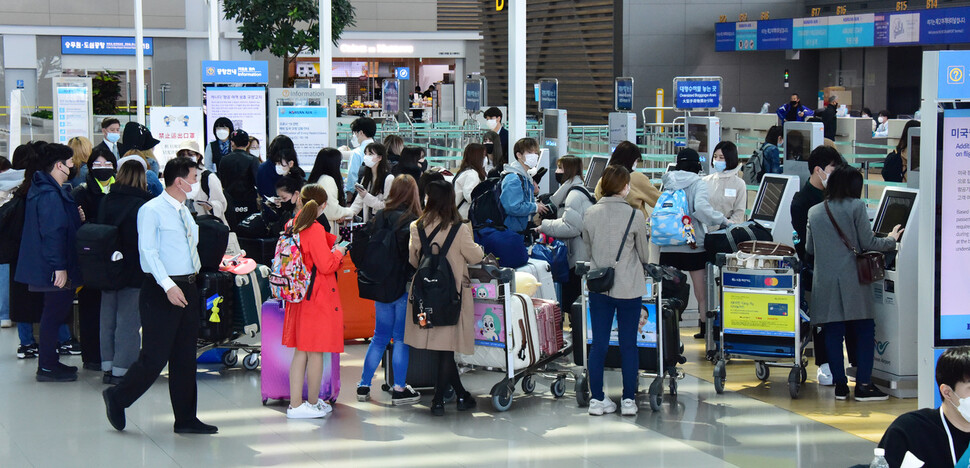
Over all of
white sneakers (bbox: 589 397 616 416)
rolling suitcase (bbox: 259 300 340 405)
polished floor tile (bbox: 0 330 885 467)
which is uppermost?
rolling suitcase (bbox: 259 300 340 405)

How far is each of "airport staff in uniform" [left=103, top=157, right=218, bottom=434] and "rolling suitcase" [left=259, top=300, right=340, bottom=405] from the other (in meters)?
0.77

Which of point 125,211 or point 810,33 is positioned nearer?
point 125,211

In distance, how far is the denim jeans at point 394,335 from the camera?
6535 millimetres

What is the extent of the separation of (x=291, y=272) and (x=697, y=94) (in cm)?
1032

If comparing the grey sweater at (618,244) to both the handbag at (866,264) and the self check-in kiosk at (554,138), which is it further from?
the self check-in kiosk at (554,138)

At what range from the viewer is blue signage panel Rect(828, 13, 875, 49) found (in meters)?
25.2

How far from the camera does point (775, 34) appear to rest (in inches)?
1085

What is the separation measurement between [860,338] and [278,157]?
463 cm

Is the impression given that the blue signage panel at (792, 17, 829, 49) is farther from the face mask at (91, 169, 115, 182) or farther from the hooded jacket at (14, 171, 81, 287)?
the hooded jacket at (14, 171, 81, 287)

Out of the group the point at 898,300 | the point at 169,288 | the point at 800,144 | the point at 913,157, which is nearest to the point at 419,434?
the point at 169,288

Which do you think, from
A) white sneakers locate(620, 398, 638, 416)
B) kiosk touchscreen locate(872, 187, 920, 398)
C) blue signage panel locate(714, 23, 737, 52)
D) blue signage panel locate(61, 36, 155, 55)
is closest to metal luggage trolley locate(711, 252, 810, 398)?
kiosk touchscreen locate(872, 187, 920, 398)

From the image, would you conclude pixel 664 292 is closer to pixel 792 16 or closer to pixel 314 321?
pixel 314 321

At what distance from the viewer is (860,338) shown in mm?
6695

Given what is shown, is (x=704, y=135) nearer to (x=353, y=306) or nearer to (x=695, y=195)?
(x=695, y=195)
